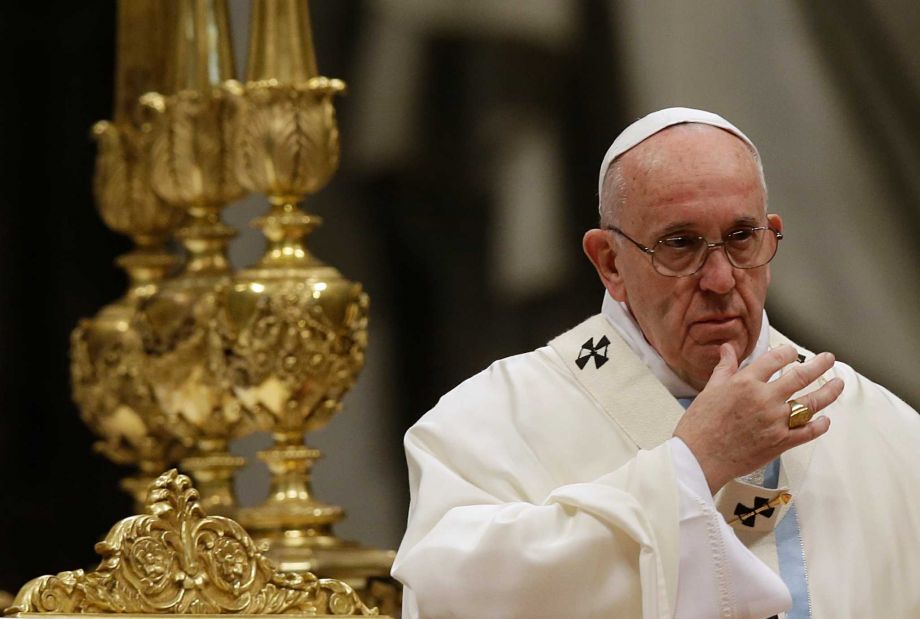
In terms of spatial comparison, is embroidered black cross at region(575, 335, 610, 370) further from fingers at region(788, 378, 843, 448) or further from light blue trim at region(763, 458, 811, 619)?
fingers at region(788, 378, 843, 448)

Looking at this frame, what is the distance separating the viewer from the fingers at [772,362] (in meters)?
3.78

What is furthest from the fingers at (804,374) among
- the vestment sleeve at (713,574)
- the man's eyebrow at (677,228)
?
the man's eyebrow at (677,228)

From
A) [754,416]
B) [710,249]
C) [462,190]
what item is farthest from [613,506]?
[462,190]

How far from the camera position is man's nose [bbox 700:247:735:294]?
13.2 feet

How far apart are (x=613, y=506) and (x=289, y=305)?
252 centimetres

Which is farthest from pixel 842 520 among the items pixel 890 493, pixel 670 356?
pixel 670 356

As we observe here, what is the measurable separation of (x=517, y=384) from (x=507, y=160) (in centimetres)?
316

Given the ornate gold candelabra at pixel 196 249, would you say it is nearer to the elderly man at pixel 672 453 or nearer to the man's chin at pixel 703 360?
the elderly man at pixel 672 453

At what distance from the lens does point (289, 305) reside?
6.23m

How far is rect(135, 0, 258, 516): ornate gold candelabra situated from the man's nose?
274 cm

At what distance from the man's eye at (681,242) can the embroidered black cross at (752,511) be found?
0.46 meters

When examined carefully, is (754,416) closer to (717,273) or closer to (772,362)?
(772,362)

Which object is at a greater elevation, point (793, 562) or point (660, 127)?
point (660, 127)

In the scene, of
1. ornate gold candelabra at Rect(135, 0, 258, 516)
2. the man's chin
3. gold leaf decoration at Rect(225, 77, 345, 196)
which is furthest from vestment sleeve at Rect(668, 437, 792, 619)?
ornate gold candelabra at Rect(135, 0, 258, 516)
